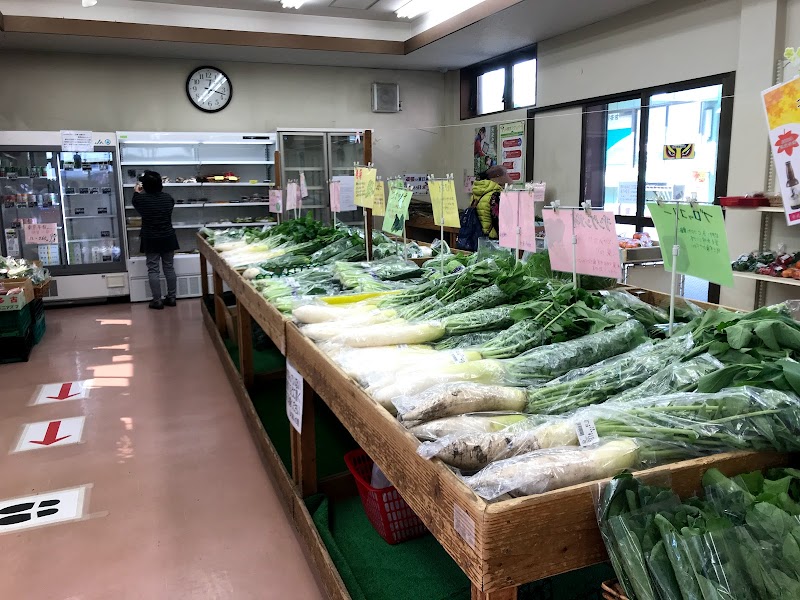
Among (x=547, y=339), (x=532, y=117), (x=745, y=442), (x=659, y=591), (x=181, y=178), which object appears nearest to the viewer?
(x=659, y=591)

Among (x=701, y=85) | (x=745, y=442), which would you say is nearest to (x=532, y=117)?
(x=701, y=85)

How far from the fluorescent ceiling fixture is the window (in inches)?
43.9

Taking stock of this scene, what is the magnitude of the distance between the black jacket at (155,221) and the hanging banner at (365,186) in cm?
424

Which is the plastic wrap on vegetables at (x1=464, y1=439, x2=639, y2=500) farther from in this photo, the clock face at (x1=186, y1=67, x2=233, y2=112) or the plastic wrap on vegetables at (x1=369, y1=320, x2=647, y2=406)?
the clock face at (x1=186, y1=67, x2=233, y2=112)

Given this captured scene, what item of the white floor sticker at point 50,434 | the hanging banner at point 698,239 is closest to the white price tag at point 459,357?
the hanging banner at point 698,239

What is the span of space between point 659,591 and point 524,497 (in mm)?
250

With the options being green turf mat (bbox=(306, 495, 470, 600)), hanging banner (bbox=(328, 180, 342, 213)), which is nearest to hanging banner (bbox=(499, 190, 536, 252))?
green turf mat (bbox=(306, 495, 470, 600))

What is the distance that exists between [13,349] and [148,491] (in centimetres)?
300

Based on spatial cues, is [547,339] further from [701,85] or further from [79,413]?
[701,85]

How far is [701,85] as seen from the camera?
5.28 m

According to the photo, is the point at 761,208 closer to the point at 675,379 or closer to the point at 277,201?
the point at 675,379

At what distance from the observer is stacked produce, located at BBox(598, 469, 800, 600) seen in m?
0.95

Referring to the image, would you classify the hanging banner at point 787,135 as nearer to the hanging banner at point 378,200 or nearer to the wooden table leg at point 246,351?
the hanging banner at point 378,200

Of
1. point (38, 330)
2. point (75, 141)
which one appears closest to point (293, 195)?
point (38, 330)
